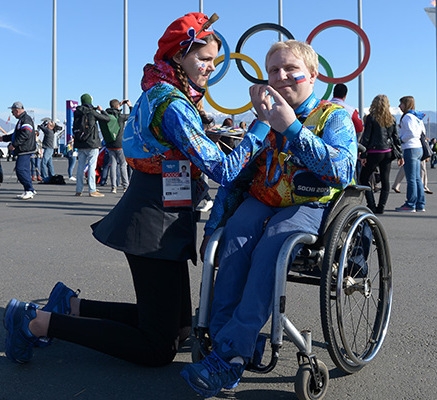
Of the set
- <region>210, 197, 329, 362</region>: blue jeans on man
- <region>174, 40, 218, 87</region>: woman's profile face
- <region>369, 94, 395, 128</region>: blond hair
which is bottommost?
<region>210, 197, 329, 362</region>: blue jeans on man

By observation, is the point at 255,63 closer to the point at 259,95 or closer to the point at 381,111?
the point at 381,111

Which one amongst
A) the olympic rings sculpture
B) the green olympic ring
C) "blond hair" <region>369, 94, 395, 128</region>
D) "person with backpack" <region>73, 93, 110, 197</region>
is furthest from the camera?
the green olympic ring

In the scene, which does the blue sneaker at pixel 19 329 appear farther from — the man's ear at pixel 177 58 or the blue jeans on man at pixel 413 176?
the blue jeans on man at pixel 413 176

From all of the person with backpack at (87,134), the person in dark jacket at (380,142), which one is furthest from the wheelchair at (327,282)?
the person with backpack at (87,134)

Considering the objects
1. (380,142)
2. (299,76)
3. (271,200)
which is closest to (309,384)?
(271,200)

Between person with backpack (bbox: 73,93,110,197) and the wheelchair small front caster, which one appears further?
person with backpack (bbox: 73,93,110,197)

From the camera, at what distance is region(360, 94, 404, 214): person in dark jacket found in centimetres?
949

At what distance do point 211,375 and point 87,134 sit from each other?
1001cm

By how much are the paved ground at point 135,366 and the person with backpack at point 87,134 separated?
398 centimetres

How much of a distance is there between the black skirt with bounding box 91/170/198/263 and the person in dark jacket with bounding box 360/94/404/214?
670 cm

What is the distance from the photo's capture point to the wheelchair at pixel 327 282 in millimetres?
2668

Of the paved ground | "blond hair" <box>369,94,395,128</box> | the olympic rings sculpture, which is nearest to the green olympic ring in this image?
the olympic rings sculpture

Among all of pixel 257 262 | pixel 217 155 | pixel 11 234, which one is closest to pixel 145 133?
pixel 217 155

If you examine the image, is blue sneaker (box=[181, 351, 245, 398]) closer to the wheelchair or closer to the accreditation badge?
the wheelchair
